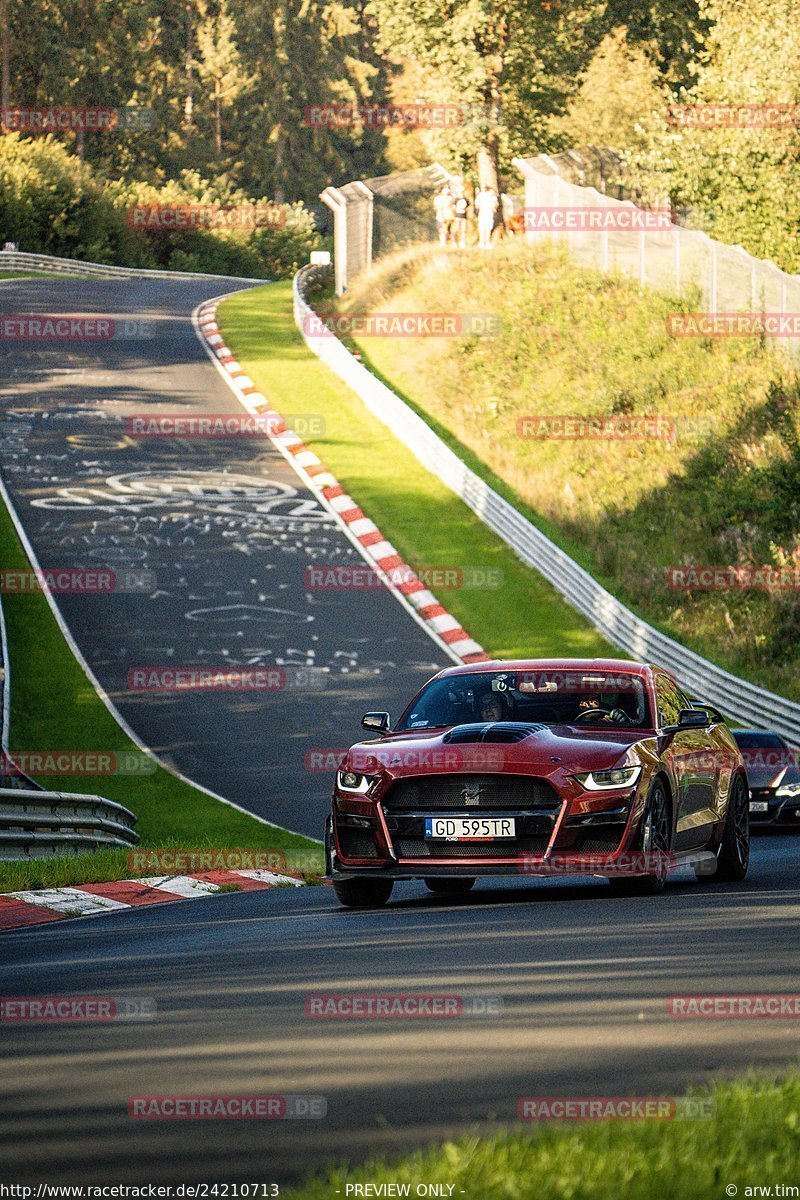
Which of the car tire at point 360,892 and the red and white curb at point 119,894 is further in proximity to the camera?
the red and white curb at point 119,894

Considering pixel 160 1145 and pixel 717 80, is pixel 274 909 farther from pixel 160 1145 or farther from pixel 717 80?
pixel 717 80

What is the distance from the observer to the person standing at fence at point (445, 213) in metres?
58.4

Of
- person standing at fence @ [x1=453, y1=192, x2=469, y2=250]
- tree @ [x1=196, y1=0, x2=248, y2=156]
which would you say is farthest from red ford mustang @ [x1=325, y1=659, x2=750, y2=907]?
tree @ [x1=196, y1=0, x2=248, y2=156]

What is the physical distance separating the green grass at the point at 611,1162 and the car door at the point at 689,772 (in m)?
7.18

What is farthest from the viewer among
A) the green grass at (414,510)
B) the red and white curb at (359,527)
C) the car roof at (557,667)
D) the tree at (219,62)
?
the tree at (219,62)

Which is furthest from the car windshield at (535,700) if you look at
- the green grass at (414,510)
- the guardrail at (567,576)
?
the green grass at (414,510)

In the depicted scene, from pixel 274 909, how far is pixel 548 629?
18417mm

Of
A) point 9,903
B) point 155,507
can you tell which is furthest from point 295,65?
point 9,903

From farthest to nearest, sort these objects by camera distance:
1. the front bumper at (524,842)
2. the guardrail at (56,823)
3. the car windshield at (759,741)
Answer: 1. the car windshield at (759,741)
2. the guardrail at (56,823)
3. the front bumper at (524,842)

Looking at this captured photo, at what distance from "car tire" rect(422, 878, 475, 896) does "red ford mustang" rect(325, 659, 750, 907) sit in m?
1.12

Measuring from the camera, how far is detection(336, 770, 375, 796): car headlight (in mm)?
A: 11414

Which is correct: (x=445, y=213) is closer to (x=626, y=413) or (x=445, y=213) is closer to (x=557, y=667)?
(x=626, y=413)

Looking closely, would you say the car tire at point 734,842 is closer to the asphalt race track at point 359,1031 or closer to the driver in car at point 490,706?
the driver in car at point 490,706

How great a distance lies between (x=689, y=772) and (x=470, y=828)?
1.94 meters
